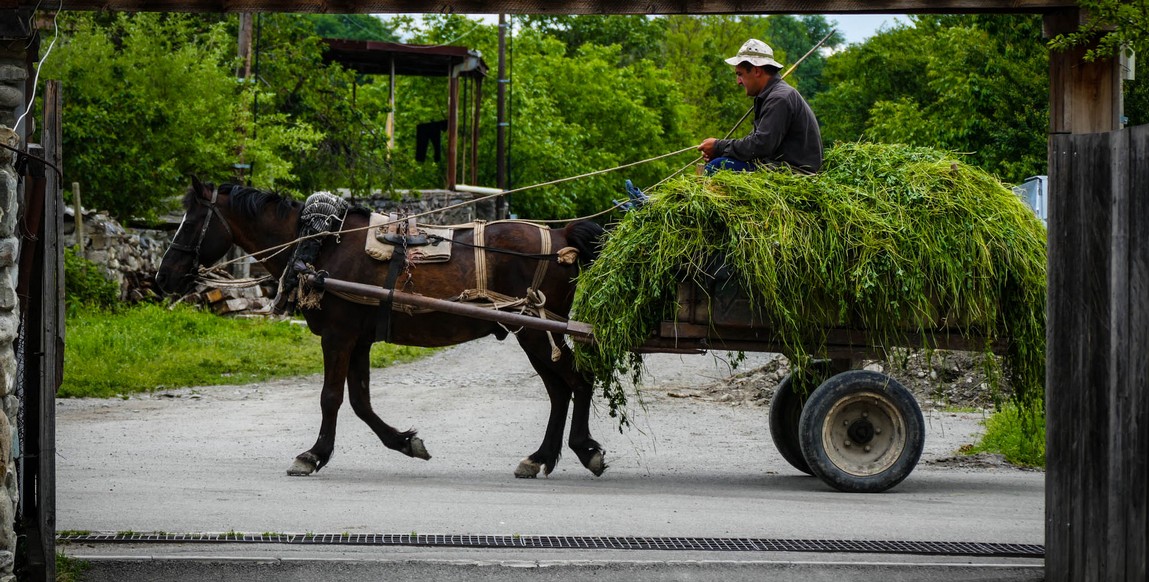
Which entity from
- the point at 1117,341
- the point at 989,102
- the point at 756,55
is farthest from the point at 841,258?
the point at 989,102

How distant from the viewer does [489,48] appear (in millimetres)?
47656

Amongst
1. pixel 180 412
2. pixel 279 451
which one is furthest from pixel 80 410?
pixel 279 451

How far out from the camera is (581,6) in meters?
8.55

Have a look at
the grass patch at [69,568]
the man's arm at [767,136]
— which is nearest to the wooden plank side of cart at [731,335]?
the man's arm at [767,136]

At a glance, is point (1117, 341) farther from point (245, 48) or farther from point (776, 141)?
point (245, 48)

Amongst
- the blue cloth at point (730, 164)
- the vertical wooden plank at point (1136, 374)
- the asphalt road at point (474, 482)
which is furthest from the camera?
the blue cloth at point (730, 164)

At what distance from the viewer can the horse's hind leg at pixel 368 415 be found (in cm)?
1001

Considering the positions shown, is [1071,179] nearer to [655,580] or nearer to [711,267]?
[655,580]

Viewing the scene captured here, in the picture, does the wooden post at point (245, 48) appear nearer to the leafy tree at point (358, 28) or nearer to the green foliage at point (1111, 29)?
the green foliage at point (1111, 29)

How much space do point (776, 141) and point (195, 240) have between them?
14.5 feet

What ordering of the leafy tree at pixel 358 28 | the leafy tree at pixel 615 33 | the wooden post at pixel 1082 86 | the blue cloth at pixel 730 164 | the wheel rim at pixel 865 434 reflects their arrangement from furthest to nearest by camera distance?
1. the leafy tree at pixel 358 28
2. the leafy tree at pixel 615 33
3. the blue cloth at pixel 730 164
4. the wheel rim at pixel 865 434
5. the wooden post at pixel 1082 86

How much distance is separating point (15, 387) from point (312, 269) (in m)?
4.34

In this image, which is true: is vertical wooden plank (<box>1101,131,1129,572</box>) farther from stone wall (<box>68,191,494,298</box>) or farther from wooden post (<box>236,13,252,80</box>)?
wooden post (<box>236,13,252,80</box>)

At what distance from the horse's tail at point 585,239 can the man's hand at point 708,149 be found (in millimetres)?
943
